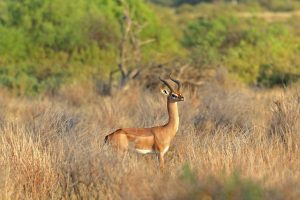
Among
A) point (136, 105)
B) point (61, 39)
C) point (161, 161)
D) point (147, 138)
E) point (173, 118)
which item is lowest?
point (136, 105)

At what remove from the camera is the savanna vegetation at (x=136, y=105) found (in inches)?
316

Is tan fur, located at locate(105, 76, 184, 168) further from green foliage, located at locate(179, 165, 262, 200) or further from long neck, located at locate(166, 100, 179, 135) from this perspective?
green foliage, located at locate(179, 165, 262, 200)

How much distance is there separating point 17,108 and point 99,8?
1257 centimetres

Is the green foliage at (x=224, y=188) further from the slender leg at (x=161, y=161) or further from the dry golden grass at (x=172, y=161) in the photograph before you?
the slender leg at (x=161, y=161)

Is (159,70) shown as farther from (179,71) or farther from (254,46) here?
(254,46)

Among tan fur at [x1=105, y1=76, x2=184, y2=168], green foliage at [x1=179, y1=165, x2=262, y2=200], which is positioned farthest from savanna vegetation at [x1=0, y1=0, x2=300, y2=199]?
tan fur at [x1=105, y1=76, x2=184, y2=168]

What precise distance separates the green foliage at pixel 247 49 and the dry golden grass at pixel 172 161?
958cm

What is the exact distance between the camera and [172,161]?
10.3 meters

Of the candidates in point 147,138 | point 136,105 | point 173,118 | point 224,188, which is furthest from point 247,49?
point 224,188

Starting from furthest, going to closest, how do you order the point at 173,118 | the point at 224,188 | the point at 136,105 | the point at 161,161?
1. the point at 136,105
2. the point at 173,118
3. the point at 161,161
4. the point at 224,188

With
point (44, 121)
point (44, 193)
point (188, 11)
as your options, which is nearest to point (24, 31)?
point (44, 121)

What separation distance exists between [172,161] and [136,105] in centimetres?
842

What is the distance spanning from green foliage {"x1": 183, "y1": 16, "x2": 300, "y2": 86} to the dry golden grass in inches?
377

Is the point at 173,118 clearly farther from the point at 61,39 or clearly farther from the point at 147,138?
the point at 61,39
